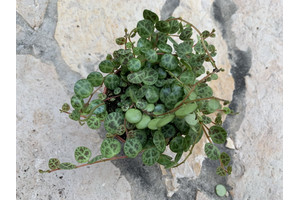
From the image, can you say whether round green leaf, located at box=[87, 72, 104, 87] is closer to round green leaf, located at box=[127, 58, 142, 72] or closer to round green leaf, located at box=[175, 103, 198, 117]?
round green leaf, located at box=[127, 58, 142, 72]

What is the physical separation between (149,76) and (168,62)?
0.08m

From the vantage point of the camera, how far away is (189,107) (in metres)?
0.77

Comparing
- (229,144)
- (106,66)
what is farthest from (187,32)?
(229,144)

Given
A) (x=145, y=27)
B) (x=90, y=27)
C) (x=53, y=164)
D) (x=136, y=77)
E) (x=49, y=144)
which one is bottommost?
(x=49, y=144)

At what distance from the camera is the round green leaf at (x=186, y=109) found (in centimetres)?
75

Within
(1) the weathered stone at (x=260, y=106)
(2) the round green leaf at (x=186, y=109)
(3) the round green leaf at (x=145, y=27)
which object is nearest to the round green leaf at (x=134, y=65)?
(3) the round green leaf at (x=145, y=27)

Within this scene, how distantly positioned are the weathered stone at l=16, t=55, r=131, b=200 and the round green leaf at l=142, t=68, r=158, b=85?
1.48 feet

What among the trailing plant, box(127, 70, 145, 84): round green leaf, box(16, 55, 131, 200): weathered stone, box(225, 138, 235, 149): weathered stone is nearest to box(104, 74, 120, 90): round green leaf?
the trailing plant

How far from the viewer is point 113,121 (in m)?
0.93

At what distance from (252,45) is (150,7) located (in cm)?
59

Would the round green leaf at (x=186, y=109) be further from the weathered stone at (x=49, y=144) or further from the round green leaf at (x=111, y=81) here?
the weathered stone at (x=49, y=144)

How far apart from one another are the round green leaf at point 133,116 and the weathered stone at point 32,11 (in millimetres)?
703

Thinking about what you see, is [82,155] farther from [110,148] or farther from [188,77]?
[188,77]

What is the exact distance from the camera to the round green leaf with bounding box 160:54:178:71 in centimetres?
92
